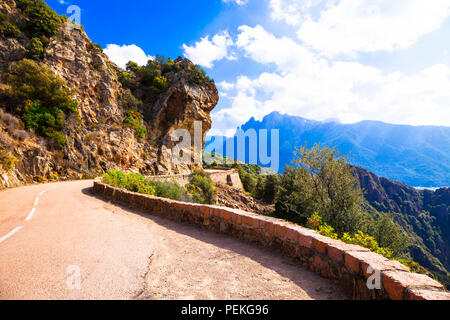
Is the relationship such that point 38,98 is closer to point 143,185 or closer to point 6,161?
point 6,161

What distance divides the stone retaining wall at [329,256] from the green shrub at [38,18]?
3158cm

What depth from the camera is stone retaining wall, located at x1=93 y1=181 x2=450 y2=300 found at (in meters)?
2.12

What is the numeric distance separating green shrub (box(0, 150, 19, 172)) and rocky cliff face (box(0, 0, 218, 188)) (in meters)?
0.07

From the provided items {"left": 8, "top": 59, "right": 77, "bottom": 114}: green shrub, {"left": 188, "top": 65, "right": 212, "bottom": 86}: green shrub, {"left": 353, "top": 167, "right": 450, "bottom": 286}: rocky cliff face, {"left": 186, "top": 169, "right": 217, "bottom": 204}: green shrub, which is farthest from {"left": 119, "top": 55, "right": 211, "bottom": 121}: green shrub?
{"left": 353, "top": 167, "right": 450, "bottom": 286}: rocky cliff face

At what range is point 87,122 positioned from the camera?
24266 millimetres

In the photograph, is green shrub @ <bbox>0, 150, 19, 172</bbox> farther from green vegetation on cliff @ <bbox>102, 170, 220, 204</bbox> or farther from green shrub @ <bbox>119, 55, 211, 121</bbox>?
green shrub @ <bbox>119, 55, 211, 121</bbox>

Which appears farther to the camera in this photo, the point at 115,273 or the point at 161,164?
the point at 161,164

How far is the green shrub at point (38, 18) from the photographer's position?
2383cm

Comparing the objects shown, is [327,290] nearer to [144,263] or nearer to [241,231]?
[241,231]

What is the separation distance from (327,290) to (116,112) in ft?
103

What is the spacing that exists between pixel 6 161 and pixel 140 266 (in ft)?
56.0

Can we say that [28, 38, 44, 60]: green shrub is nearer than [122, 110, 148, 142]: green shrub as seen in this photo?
Yes
